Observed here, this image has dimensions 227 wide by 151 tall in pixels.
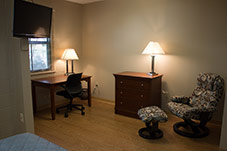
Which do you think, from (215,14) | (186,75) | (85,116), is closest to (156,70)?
(186,75)

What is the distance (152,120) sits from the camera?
295 cm

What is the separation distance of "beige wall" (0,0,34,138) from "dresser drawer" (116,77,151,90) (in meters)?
1.81

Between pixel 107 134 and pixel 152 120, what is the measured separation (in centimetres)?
79

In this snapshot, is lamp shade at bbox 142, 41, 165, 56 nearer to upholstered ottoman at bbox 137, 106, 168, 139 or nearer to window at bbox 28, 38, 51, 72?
upholstered ottoman at bbox 137, 106, 168, 139

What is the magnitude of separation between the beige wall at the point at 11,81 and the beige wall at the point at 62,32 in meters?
1.25

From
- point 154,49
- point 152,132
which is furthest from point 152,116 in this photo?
point 154,49

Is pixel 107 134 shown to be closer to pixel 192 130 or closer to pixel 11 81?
pixel 192 130

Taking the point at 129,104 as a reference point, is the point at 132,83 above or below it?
above

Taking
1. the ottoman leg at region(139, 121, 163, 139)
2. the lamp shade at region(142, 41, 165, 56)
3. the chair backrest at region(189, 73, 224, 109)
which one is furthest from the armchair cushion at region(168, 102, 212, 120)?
the lamp shade at region(142, 41, 165, 56)

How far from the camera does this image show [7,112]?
9.49ft

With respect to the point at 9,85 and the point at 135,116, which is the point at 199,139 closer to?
the point at 135,116

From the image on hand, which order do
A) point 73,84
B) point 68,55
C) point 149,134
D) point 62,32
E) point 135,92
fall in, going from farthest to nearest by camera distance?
point 62,32
point 68,55
point 73,84
point 135,92
point 149,134

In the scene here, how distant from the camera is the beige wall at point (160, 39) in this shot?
136 inches

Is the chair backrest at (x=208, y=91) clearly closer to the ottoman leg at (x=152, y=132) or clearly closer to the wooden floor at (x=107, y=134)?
the wooden floor at (x=107, y=134)
